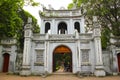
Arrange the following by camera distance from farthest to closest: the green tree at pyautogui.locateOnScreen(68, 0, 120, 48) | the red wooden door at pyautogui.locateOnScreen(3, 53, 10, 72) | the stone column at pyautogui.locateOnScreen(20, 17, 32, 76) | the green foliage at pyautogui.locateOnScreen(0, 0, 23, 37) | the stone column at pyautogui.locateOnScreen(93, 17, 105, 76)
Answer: the green tree at pyautogui.locateOnScreen(68, 0, 120, 48)
the red wooden door at pyautogui.locateOnScreen(3, 53, 10, 72)
the stone column at pyautogui.locateOnScreen(20, 17, 32, 76)
the green foliage at pyautogui.locateOnScreen(0, 0, 23, 37)
the stone column at pyautogui.locateOnScreen(93, 17, 105, 76)

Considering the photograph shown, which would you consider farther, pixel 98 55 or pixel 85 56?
pixel 85 56

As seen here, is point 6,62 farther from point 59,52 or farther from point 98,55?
point 98,55

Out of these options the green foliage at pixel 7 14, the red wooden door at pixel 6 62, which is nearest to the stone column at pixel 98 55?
the green foliage at pixel 7 14

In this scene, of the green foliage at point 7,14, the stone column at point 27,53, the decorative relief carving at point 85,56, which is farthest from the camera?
the decorative relief carving at point 85,56

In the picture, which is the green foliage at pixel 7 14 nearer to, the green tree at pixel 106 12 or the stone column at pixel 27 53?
the stone column at pixel 27 53

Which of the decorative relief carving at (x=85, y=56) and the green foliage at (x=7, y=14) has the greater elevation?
the green foliage at (x=7, y=14)

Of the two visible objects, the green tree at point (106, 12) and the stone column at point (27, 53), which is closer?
the stone column at point (27, 53)

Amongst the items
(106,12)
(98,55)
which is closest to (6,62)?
(98,55)

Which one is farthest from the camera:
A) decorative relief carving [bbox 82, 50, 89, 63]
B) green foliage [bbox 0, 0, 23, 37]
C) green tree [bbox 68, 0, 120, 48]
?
green tree [bbox 68, 0, 120, 48]

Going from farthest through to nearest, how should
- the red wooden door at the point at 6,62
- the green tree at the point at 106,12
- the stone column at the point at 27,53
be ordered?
1. the green tree at the point at 106,12
2. the red wooden door at the point at 6,62
3. the stone column at the point at 27,53

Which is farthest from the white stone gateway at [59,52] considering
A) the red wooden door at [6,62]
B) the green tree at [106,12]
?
the green tree at [106,12]

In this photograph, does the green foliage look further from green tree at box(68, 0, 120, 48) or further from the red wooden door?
green tree at box(68, 0, 120, 48)

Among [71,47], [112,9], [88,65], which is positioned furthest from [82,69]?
[112,9]

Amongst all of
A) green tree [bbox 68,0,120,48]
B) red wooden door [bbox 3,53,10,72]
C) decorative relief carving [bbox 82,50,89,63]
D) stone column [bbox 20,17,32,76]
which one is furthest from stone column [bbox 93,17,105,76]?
red wooden door [bbox 3,53,10,72]
